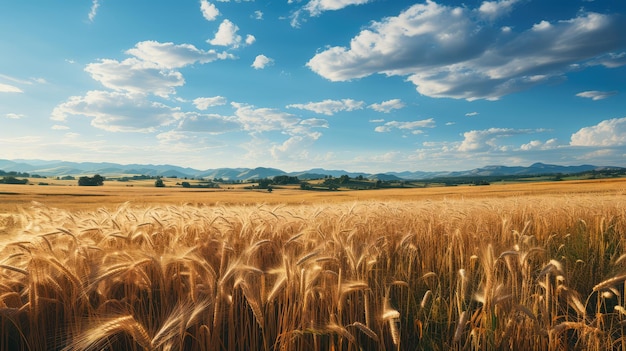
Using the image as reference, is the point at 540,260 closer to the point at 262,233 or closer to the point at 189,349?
the point at 262,233

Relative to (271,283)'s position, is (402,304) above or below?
below

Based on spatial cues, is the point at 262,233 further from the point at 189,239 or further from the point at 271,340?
the point at 271,340

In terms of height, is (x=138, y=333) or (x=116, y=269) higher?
(x=116, y=269)

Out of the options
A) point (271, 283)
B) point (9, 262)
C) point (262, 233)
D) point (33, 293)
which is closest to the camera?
point (33, 293)

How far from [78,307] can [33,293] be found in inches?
13.1

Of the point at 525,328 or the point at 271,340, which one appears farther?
the point at 271,340

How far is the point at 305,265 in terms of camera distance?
275cm

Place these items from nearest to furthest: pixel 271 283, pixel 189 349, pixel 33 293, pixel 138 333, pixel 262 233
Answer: pixel 138 333
pixel 33 293
pixel 189 349
pixel 271 283
pixel 262 233

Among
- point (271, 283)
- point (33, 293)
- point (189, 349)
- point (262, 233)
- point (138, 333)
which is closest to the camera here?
point (138, 333)

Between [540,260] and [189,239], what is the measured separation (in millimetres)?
4404

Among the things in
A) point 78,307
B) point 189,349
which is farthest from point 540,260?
point 78,307

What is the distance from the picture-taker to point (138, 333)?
72.3 inches

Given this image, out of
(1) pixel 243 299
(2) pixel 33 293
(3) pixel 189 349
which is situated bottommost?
(3) pixel 189 349

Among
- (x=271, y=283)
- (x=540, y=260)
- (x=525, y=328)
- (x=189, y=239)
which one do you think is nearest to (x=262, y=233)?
(x=189, y=239)
